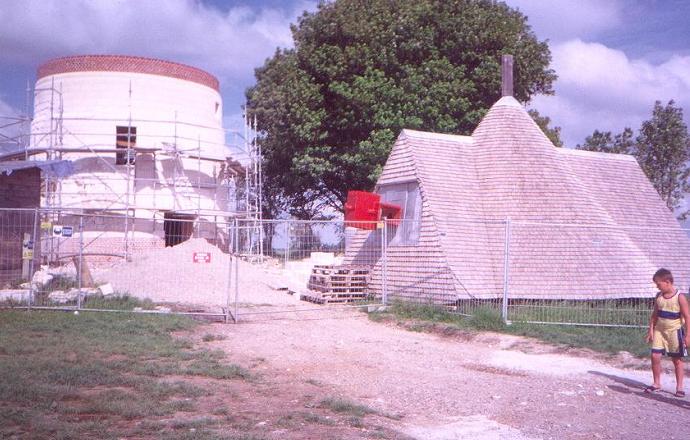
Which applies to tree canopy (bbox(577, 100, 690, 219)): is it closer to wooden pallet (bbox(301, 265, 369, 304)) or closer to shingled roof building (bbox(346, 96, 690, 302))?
shingled roof building (bbox(346, 96, 690, 302))

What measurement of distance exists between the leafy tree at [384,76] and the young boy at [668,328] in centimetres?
1751

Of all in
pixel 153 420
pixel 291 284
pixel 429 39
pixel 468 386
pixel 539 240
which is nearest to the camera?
pixel 153 420

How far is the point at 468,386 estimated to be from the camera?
7207 mm

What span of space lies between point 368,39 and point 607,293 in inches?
636

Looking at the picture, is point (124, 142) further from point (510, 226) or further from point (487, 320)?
point (487, 320)

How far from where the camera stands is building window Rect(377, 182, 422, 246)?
14.3 metres

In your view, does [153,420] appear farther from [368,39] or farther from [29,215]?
[368,39]

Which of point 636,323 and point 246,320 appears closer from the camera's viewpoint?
point 636,323

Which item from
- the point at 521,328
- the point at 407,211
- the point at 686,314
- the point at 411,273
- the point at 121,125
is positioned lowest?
the point at 521,328

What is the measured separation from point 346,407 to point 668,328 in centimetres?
401

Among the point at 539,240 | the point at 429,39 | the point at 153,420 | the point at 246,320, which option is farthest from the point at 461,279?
the point at 429,39

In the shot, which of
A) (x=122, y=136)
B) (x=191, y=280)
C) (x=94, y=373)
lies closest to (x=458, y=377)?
(x=94, y=373)

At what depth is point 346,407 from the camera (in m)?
5.89

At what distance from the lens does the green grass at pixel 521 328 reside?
961 cm
